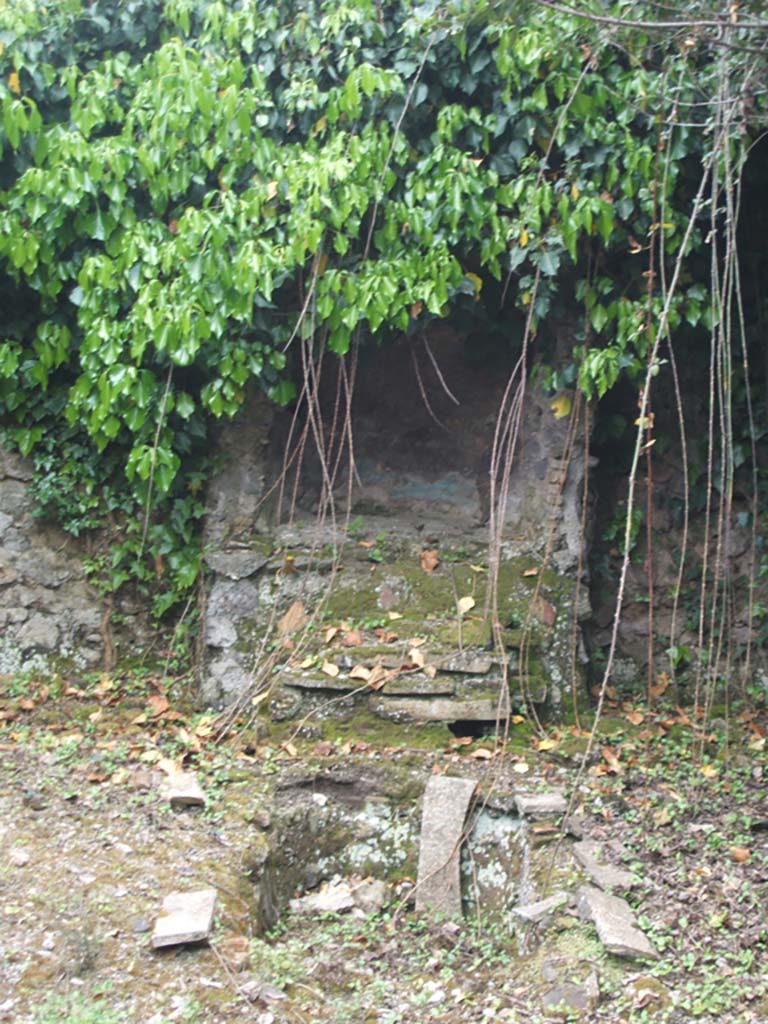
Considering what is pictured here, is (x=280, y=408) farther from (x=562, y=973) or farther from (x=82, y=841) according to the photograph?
(x=562, y=973)

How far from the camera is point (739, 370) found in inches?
217

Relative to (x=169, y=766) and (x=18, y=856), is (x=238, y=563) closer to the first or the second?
(x=169, y=766)

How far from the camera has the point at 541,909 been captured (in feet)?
11.8

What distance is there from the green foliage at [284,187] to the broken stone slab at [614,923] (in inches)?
93.7

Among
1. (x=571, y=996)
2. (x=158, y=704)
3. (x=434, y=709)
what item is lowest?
(x=571, y=996)

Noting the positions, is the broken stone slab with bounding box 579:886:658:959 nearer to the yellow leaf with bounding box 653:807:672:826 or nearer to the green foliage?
the yellow leaf with bounding box 653:807:672:826

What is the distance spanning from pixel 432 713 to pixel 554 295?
2.13 m

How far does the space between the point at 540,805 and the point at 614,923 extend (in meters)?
0.74

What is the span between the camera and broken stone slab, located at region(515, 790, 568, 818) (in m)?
4.09

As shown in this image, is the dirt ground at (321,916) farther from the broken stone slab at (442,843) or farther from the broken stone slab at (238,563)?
the broken stone slab at (238,563)

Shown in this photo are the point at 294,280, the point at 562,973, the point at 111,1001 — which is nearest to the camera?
the point at 111,1001

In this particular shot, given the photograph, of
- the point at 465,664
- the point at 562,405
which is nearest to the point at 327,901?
the point at 465,664

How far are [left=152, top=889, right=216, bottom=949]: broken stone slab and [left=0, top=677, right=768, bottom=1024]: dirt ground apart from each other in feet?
0.14

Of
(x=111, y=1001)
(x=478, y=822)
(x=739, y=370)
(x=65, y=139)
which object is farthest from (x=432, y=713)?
(x=65, y=139)
